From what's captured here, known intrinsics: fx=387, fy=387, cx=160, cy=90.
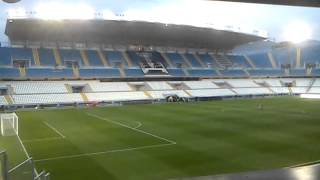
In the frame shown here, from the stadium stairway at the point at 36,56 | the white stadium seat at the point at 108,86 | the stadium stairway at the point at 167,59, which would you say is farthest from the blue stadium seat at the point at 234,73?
the stadium stairway at the point at 36,56

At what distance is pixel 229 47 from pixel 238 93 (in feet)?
41.3

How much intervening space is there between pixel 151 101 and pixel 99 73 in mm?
9920

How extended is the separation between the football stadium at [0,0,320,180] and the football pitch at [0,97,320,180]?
58 mm

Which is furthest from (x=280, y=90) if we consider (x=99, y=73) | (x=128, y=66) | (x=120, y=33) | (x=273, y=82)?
(x=99, y=73)

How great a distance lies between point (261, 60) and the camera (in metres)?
72.4

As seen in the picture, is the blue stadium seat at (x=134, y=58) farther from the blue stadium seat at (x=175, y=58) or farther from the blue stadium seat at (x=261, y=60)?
the blue stadium seat at (x=261, y=60)

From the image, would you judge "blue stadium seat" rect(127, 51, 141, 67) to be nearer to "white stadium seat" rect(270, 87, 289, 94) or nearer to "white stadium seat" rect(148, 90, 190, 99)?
"white stadium seat" rect(148, 90, 190, 99)

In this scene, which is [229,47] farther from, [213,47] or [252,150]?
[252,150]

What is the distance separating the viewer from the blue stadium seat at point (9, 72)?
162 feet

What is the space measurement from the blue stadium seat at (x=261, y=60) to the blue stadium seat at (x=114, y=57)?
2574 cm

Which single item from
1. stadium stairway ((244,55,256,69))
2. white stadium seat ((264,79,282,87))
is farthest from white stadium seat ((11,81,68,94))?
stadium stairway ((244,55,256,69))

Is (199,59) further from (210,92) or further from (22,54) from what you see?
(22,54)

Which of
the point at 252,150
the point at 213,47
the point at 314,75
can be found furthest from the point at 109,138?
the point at 314,75

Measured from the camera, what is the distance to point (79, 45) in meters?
59.2
